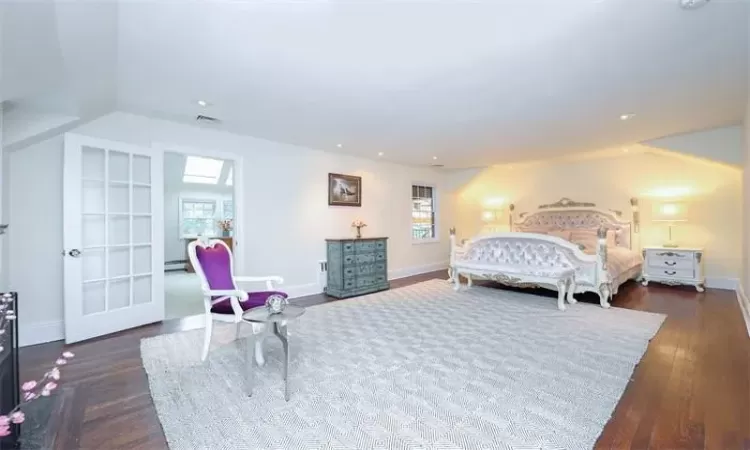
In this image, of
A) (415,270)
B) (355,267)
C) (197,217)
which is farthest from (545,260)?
(197,217)

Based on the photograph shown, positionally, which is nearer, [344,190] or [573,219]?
[344,190]

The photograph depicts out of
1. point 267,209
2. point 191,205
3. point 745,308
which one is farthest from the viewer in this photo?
point 191,205

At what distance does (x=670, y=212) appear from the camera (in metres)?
5.29

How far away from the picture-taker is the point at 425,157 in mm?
6121

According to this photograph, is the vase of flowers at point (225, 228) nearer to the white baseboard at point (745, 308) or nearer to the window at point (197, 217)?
the window at point (197, 217)

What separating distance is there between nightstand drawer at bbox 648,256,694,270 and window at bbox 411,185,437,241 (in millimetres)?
3885

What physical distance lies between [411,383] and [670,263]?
5.38 meters

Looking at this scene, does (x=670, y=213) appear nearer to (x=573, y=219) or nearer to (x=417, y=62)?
(x=573, y=219)

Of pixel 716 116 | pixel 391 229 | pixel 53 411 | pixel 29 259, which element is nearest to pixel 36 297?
pixel 29 259

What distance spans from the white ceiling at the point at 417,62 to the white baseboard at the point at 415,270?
10.6 ft

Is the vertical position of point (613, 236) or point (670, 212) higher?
point (670, 212)

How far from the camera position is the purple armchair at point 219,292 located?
8.34ft

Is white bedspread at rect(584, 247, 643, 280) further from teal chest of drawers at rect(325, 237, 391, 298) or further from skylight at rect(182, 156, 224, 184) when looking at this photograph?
skylight at rect(182, 156, 224, 184)

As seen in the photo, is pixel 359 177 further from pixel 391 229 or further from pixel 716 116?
pixel 716 116
